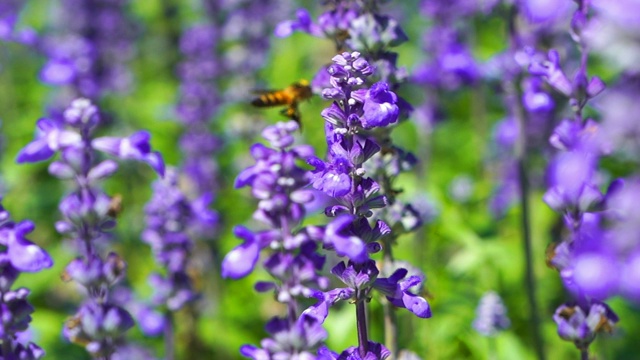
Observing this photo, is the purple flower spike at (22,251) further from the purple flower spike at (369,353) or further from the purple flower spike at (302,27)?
the purple flower spike at (302,27)

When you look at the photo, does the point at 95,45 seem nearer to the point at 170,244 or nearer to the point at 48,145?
Answer: the point at 170,244

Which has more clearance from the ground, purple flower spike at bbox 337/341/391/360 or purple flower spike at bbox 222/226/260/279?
purple flower spike at bbox 222/226/260/279

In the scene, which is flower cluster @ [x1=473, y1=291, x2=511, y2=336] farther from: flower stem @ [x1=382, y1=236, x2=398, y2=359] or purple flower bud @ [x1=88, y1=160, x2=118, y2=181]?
purple flower bud @ [x1=88, y1=160, x2=118, y2=181]

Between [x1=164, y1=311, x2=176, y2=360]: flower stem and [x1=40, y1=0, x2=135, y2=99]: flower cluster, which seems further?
[x1=40, y1=0, x2=135, y2=99]: flower cluster

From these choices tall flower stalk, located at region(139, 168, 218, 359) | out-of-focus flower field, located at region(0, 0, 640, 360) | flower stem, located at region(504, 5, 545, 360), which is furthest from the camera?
tall flower stalk, located at region(139, 168, 218, 359)

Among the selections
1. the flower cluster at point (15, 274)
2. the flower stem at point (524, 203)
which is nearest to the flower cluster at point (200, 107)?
the flower stem at point (524, 203)

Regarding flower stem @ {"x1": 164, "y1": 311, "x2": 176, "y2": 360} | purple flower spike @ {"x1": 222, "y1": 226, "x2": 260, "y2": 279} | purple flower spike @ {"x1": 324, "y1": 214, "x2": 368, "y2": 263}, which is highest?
purple flower spike @ {"x1": 324, "y1": 214, "x2": 368, "y2": 263}

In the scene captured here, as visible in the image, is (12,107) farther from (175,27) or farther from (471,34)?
(471,34)

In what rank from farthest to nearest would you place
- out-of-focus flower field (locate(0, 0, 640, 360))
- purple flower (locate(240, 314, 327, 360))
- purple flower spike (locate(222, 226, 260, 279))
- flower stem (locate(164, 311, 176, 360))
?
flower stem (locate(164, 311, 176, 360)) → purple flower spike (locate(222, 226, 260, 279)) → purple flower (locate(240, 314, 327, 360)) → out-of-focus flower field (locate(0, 0, 640, 360))

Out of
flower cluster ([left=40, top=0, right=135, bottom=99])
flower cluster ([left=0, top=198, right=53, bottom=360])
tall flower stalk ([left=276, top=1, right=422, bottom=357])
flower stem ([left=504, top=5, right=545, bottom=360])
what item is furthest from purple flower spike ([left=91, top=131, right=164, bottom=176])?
flower cluster ([left=40, top=0, right=135, bottom=99])
